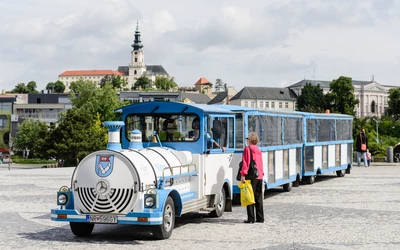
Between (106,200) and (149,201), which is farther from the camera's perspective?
(106,200)

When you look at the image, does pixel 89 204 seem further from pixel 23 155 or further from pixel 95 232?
pixel 23 155

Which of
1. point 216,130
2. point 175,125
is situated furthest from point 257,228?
point 175,125

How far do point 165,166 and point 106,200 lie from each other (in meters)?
1.41

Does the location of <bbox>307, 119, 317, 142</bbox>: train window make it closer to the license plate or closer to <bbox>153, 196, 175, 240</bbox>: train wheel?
<bbox>153, 196, 175, 240</bbox>: train wheel

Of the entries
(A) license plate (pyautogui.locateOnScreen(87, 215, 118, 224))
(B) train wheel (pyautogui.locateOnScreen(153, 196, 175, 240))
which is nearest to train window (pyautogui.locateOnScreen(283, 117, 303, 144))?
(B) train wheel (pyautogui.locateOnScreen(153, 196, 175, 240))

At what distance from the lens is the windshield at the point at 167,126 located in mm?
15125

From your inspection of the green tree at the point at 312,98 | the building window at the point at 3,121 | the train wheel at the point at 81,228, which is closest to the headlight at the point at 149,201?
the train wheel at the point at 81,228

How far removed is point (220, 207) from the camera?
1620cm

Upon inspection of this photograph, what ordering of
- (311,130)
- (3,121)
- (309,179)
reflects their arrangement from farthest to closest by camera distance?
(3,121) < (309,179) < (311,130)

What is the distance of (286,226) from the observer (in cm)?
1466

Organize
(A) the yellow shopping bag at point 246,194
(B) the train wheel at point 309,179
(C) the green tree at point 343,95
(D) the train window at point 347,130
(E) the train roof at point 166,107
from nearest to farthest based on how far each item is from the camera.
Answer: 1. (A) the yellow shopping bag at point 246,194
2. (E) the train roof at point 166,107
3. (B) the train wheel at point 309,179
4. (D) the train window at point 347,130
5. (C) the green tree at point 343,95

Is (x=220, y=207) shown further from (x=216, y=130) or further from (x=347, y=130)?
(x=347, y=130)

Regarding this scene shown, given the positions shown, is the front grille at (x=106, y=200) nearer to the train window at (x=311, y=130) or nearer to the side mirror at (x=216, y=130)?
the side mirror at (x=216, y=130)

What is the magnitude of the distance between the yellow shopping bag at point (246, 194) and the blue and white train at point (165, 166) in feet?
2.39
